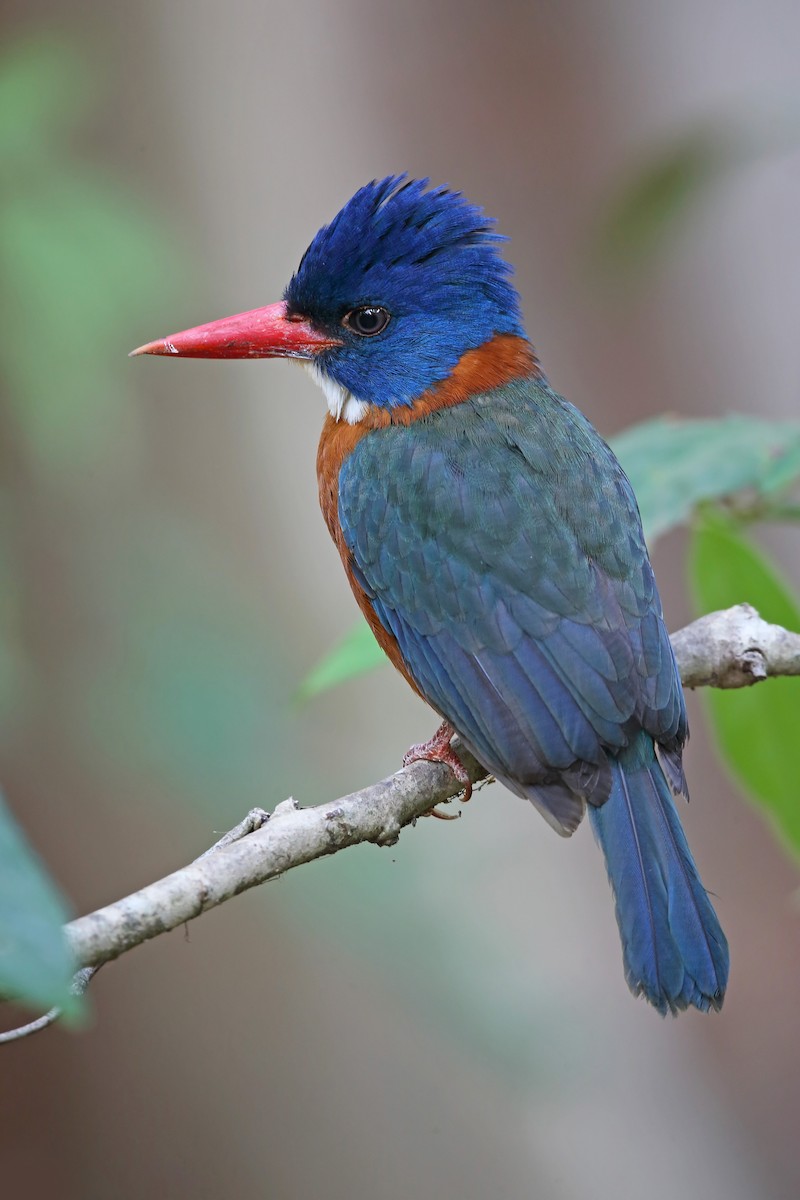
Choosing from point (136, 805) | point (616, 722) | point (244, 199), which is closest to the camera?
point (616, 722)

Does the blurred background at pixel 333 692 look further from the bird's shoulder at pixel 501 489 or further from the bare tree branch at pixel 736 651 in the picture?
the bare tree branch at pixel 736 651

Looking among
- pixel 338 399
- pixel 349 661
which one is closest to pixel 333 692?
pixel 338 399

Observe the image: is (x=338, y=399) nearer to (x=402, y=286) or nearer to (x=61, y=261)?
(x=402, y=286)

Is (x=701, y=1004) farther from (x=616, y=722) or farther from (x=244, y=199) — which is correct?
(x=244, y=199)

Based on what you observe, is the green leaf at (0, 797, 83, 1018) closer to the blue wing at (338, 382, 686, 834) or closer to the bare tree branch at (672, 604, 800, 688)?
the blue wing at (338, 382, 686, 834)

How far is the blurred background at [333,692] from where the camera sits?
158 inches

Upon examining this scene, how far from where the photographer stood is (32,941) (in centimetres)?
83

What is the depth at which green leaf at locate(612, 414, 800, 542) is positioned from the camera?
2338 mm

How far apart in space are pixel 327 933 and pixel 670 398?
282 centimetres

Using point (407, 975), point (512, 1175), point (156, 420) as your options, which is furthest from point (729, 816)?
point (156, 420)

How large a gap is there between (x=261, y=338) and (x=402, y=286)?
1.10 feet

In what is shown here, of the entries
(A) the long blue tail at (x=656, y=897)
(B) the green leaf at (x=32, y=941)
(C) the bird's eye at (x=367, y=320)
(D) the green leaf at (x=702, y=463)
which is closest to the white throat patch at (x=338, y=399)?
(C) the bird's eye at (x=367, y=320)

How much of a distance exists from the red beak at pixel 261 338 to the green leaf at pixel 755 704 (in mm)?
956

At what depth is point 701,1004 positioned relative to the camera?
6.97 ft
